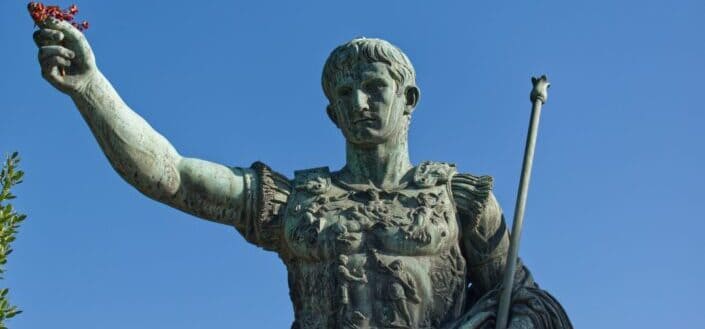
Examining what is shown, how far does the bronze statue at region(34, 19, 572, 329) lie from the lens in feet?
29.2

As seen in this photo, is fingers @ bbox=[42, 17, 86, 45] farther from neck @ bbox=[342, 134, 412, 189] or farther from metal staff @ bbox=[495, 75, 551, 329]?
metal staff @ bbox=[495, 75, 551, 329]

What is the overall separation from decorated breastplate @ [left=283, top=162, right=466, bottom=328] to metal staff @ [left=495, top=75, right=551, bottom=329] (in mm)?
384

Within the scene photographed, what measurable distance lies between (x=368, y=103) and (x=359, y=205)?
77 centimetres

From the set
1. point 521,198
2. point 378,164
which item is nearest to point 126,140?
point 378,164

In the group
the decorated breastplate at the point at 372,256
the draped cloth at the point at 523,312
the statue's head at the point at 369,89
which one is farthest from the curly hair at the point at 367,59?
the draped cloth at the point at 523,312

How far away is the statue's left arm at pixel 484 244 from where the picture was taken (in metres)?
9.26

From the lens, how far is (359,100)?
30.7ft

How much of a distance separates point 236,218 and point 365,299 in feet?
3.93

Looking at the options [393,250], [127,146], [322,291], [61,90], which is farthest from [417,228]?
[61,90]

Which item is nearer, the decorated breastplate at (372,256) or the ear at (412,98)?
the decorated breastplate at (372,256)

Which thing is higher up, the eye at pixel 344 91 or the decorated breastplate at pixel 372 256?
the eye at pixel 344 91

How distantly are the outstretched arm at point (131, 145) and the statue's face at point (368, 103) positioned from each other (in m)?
0.93

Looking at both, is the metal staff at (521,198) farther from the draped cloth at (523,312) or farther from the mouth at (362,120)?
the mouth at (362,120)

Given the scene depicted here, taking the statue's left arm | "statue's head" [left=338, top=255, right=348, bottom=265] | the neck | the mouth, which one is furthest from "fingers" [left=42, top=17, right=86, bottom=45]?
the statue's left arm
